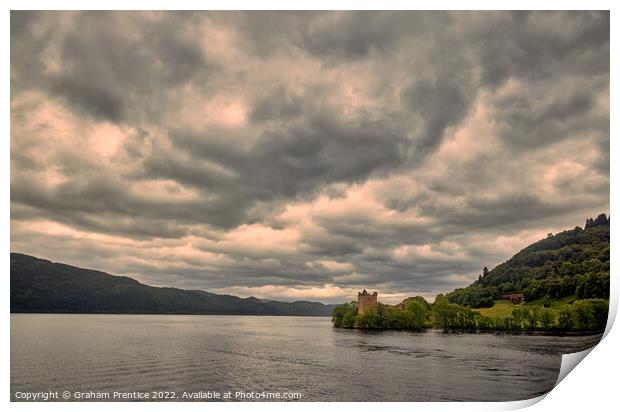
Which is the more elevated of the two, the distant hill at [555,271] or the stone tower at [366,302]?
the distant hill at [555,271]

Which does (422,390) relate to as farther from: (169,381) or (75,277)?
(75,277)

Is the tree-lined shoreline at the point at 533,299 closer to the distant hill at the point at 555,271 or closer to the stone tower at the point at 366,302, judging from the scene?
the distant hill at the point at 555,271

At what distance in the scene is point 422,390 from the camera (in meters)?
19.0

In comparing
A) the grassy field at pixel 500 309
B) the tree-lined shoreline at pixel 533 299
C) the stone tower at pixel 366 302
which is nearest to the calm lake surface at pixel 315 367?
the tree-lined shoreline at pixel 533 299

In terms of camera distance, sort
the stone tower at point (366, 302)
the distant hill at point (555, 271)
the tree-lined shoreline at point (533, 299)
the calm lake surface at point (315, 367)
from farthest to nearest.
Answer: the stone tower at point (366, 302) → the distant hill at point (555, 271) → the tree-lined shoreline at point (533, 299) → the calm lake surface at point (315, 367)

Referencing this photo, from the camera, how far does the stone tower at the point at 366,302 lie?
1531 inches

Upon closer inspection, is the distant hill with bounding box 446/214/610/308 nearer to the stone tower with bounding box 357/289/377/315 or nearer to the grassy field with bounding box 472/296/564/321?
the grassy field with bounding box 472/296/564/321

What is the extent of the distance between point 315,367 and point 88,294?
89.8ft

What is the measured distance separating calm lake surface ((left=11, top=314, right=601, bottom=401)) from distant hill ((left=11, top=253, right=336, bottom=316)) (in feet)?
13.7

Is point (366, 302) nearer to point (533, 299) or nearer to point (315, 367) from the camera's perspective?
point (533, 299)

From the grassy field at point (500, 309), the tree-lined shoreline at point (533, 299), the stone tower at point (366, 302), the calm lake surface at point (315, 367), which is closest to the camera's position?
the calm lake surface at point (315, 367)

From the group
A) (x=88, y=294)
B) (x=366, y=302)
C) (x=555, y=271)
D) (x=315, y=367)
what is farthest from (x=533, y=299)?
(x=88, y=294)

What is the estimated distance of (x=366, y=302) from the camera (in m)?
43.6

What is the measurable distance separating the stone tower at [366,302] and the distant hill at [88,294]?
24.7ft
